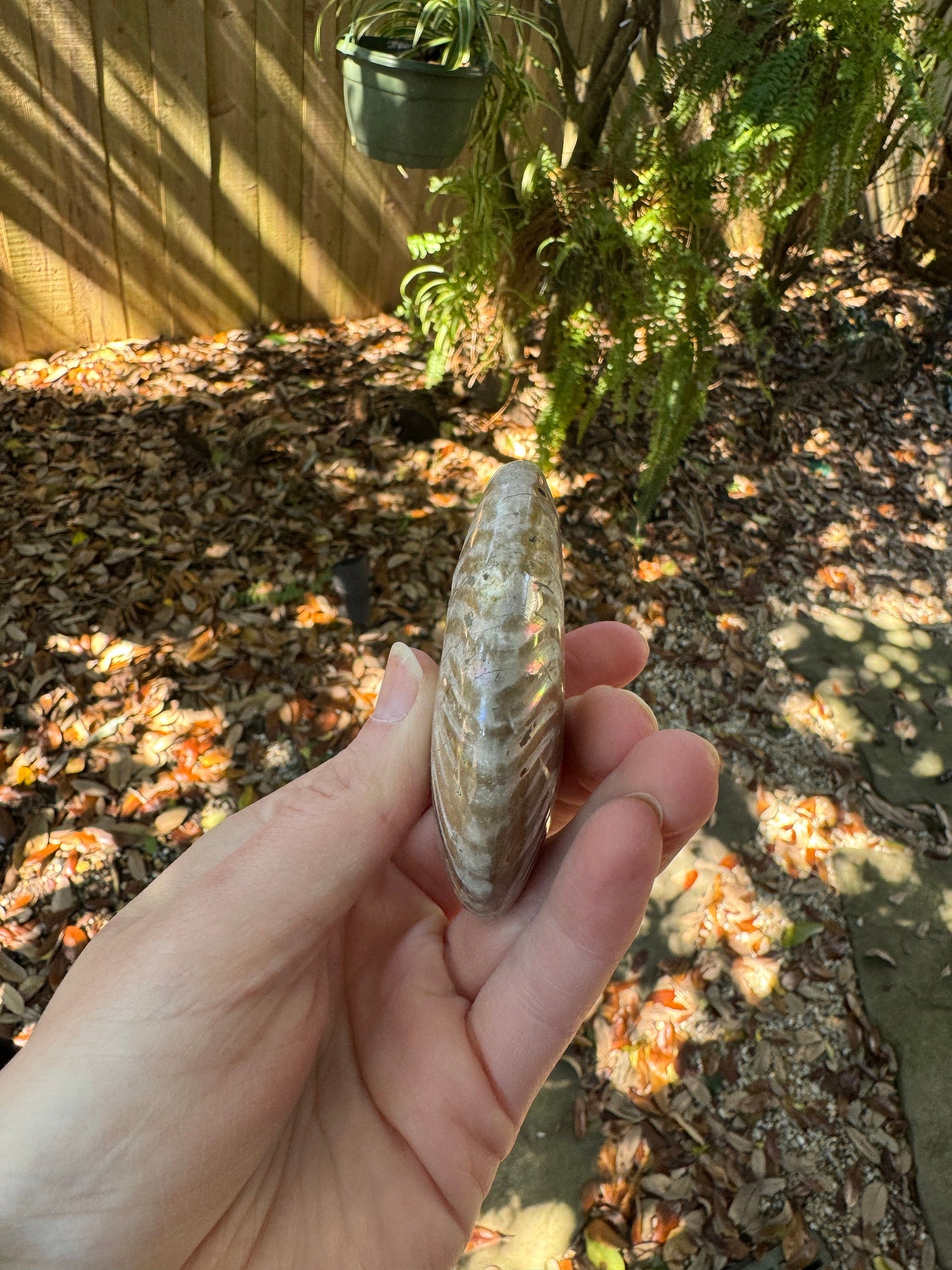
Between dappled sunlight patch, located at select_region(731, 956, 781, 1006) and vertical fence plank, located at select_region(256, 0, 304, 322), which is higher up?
vertical fence plank, located at select_region(256, 0, 304, 322)

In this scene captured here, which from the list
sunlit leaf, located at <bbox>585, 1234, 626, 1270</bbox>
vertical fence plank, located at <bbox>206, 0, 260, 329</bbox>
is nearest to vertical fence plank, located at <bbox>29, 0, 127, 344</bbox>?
vertical fence plank, located at <bbox>206, 0, 260, 329</bbox>

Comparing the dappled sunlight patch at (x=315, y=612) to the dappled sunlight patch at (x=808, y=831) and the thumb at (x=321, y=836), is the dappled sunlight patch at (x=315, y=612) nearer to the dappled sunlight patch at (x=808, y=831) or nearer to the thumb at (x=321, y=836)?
the dappled sunlight patch at (x=808, y=831)

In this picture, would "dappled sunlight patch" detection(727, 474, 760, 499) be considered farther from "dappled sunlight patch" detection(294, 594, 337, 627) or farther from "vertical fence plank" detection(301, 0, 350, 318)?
"vertical fence plank" detection(301, 0, 350, 318)

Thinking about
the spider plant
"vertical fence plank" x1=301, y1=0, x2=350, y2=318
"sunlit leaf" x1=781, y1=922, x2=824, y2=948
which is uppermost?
the spider plant

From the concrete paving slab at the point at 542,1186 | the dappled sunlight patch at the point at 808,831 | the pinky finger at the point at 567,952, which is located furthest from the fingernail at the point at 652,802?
the dappled sunlight patch at the point at 808,831

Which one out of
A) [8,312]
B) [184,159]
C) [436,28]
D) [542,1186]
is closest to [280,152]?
[184,159]

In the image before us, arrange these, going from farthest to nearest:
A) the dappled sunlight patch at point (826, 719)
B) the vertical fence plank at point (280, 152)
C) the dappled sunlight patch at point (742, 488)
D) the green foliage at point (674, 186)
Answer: the dappled sunlight patch at point (742, 488) < the vertical fence plank at point (280, 152) < the dappled sunlight patch at point (826, 719) < the green foliage at point (674, 186)

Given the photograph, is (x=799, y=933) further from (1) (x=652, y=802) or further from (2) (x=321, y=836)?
(2) (x=321, y=836)
